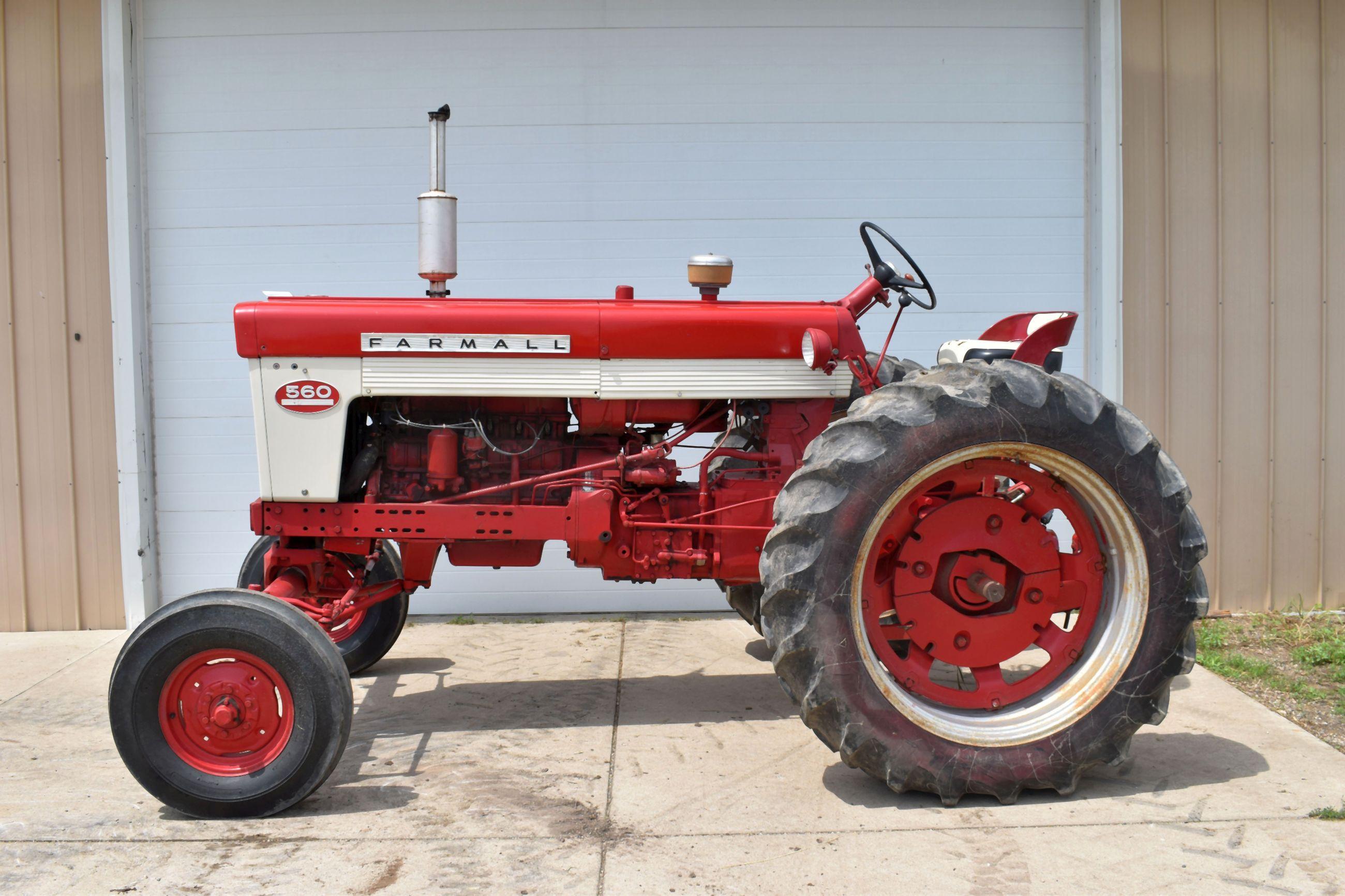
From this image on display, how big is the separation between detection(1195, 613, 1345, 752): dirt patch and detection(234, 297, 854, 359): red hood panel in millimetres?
2321

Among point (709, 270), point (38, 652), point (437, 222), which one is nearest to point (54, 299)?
point (38, 652)

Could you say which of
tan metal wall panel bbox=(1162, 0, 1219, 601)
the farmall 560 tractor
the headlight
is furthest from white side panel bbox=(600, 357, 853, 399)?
tan metal wall panel bbox=(1162, 0, 1219, 601)

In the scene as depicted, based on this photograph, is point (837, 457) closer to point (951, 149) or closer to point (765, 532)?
point (765, 532)

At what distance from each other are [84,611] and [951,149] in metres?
5.20

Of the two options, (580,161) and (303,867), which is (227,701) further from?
(580,161)

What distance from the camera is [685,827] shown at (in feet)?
11.2

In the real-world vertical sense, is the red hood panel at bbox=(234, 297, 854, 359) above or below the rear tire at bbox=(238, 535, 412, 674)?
above

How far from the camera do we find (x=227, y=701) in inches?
138

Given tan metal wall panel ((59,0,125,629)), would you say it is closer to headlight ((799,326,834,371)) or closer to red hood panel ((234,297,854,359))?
red hood panel ((234,297,854,359))

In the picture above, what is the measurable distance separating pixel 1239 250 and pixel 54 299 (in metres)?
6.11

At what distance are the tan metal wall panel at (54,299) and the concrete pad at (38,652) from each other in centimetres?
24

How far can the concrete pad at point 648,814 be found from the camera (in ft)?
10.2

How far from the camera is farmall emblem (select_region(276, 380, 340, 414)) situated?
402cm

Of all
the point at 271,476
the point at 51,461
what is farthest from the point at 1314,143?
the point at 51,461
